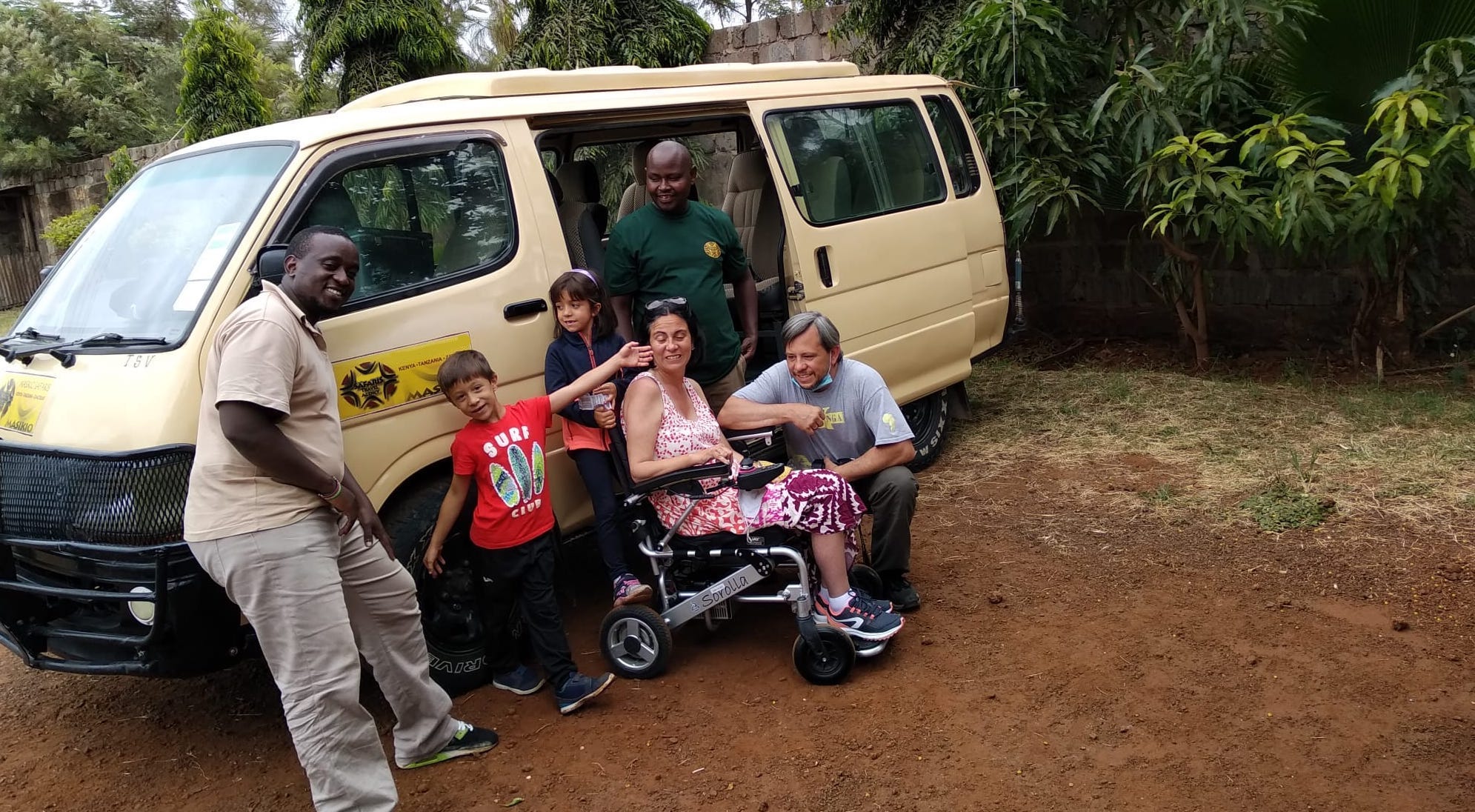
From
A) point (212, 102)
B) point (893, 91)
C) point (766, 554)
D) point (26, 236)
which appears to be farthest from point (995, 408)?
point (26, 236)

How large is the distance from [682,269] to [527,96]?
934 mm

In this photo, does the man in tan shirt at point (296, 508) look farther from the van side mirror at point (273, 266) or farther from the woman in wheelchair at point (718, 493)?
the woman in wheelchair at point (718, 493)

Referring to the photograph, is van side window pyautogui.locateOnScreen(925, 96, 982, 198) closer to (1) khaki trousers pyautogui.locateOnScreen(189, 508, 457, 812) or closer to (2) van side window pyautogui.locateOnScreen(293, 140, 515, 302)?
(2) van side window pyautogui.locateOnScreen(293, 140, 515, 302)

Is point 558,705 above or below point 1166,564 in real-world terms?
above

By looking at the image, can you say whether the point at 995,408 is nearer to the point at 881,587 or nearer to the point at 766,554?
the point at 881,587

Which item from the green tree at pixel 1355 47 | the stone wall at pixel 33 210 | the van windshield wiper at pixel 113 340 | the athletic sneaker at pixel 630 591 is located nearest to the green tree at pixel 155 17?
the stone wall at pixel 33 210

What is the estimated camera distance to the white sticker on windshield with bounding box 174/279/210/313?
3518mm

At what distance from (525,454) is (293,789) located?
128 centimetres

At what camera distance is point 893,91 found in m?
6.18

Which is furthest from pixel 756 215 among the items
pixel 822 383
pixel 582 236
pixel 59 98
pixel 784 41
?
pixel 59 98

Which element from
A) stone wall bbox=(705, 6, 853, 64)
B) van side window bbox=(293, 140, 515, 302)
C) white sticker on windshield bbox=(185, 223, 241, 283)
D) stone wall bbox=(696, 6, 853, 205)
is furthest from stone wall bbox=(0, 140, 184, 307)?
white sticker on windshield bbox=(185, 223, 241, 283)

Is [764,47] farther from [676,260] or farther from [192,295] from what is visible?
[192,295]

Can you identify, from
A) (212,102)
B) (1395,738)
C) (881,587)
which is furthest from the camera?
(212,102)

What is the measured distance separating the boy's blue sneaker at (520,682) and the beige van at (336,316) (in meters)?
0.17
